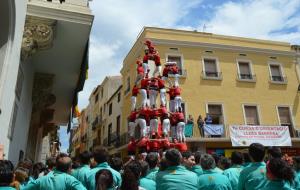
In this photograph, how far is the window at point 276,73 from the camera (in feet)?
76.0

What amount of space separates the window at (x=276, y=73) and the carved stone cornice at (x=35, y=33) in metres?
19.0

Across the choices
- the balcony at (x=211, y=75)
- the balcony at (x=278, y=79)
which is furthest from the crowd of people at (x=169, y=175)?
the balcony at (x=278, y=79)

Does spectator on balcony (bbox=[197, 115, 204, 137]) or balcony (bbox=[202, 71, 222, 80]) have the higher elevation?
balcony (bbox=[202, 71, 222, 80])

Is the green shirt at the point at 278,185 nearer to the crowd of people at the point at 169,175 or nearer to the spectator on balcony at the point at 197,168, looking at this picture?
the crowd of people at the point at 169,175

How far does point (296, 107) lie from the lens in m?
22.5

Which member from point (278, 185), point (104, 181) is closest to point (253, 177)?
point (278, 185)

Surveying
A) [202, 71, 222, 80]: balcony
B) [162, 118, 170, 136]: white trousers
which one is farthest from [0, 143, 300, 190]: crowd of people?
[202, 71, 222, 80]: balcony

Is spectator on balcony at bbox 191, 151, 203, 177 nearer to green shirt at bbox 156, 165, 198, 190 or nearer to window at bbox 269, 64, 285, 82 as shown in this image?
green shirt at bbox 156, 165, 198, 190

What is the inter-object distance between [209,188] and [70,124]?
576 inches

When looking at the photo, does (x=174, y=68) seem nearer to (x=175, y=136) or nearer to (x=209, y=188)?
(x=175, y=136)

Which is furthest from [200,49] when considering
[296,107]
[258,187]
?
[258,187]

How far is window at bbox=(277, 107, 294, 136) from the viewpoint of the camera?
21.8m

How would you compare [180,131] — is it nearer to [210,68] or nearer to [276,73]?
[210,68]

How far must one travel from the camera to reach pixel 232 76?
73.3ft
